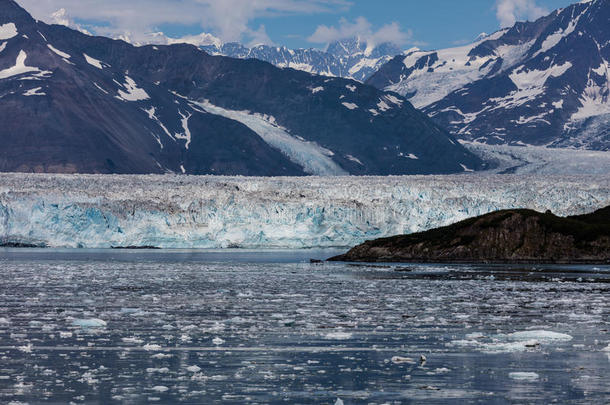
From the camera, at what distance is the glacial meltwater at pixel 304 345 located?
13.5 metres

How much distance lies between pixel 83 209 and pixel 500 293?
2011 inches

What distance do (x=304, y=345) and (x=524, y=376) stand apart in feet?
16.9

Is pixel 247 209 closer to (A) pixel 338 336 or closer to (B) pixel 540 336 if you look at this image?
(A) pixel 338 336

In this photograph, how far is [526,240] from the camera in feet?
200

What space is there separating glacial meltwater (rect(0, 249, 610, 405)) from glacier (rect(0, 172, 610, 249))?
44265 millimetres

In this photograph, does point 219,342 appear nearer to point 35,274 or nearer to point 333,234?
point 35,274

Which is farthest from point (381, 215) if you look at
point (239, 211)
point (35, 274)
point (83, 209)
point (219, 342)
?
point (219, 342)

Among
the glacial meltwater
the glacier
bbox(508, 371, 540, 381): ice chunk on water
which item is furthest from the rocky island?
bbox(508, 371, 540, 381): ice chunk on water

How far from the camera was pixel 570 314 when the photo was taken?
24062 mm

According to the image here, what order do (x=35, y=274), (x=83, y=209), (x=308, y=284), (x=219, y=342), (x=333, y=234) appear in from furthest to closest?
1. (x=333, y=234)
2. (x=83, y=209)
3. (x=35, y=274)
4. (x=308, y=284)
5. (x=219, y=342)

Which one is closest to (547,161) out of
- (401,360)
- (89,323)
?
(89,323)

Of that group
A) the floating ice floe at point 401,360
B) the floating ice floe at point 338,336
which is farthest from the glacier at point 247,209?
the floating ice floe at point 401,360

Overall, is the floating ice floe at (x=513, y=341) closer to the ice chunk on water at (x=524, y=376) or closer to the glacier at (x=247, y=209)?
the ice chunk on water at (x=524, y=376)

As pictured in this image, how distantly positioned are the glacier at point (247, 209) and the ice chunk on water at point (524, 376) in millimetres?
64188
